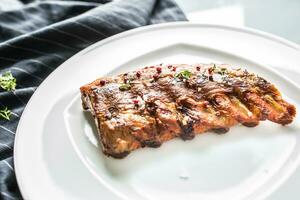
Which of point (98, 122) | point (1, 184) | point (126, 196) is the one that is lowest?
point (1, 184)

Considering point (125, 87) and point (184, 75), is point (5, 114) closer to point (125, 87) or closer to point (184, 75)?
point (125, 87)

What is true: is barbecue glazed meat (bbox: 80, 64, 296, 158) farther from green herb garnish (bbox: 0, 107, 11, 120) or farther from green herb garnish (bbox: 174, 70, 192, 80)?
green herb garnish (bbox: 0, 107, 11, 120)

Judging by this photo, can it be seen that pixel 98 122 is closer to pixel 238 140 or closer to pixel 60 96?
pixel 60 96

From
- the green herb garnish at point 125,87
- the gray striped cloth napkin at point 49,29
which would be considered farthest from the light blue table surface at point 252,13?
the green herb garnish at point 125,87

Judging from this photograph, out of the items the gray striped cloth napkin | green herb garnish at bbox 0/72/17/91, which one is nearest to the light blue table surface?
the gray striped cloth napkin

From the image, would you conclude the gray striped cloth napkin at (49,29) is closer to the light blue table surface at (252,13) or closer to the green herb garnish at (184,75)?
the light blue table surface at (252,13)

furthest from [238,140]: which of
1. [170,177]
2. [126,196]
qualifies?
[126,196]
